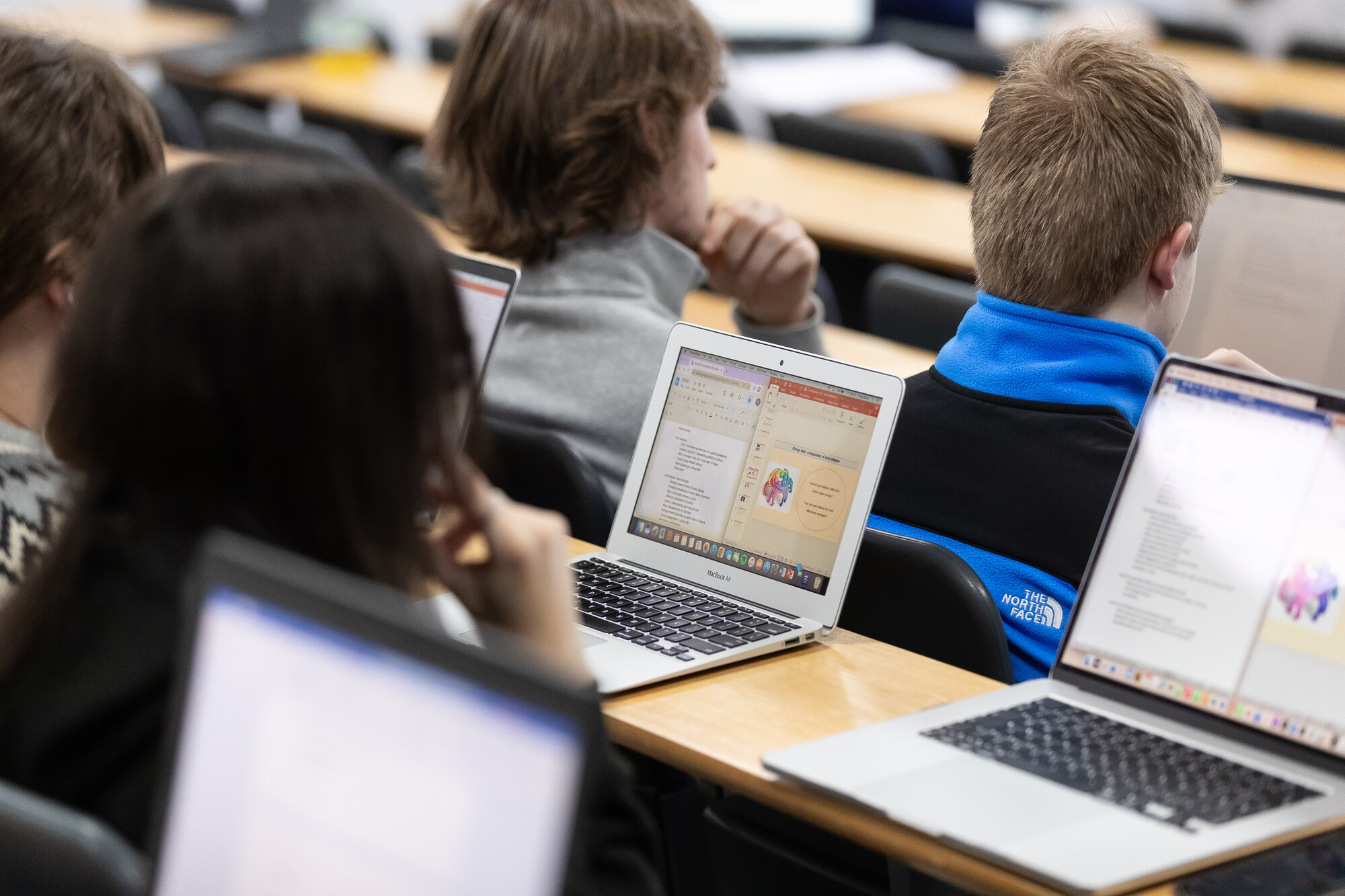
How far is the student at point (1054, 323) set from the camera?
4.93ft

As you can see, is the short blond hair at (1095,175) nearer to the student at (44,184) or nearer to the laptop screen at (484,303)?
the laptop screen at (484,303)

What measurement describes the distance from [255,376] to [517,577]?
10.2 inches

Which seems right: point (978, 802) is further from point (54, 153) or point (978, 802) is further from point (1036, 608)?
point (54, 153)

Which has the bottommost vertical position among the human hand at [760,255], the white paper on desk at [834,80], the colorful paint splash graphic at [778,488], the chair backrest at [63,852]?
the chair backrest at [63,852]

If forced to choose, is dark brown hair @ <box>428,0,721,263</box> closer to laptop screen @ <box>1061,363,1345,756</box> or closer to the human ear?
the human ear

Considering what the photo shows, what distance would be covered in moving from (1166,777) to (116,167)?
3.96 ft

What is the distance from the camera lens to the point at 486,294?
5.96 feet

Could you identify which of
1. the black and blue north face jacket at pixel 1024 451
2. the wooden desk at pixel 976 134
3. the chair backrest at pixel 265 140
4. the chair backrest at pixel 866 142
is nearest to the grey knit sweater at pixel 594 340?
the black and blue north face jacket at pixel 1024 451

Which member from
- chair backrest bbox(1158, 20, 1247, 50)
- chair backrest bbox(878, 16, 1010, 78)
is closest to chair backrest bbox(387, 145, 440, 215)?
chair backrest bbox(878, 16, 1010, 78)

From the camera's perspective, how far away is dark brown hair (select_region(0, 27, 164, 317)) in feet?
4.95

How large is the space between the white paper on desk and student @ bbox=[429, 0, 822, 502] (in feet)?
7.94

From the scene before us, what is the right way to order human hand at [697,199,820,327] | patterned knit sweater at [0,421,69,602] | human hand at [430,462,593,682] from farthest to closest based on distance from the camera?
human hand at [697,199,820,327]
patterned knit sweater at [0,421,69,602]
human hand at [430,462,593,682]

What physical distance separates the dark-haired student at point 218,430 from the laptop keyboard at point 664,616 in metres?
0.56

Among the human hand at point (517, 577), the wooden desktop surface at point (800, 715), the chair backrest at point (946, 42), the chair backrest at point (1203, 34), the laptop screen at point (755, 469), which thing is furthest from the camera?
the chair backrest at point (1203, 34)
